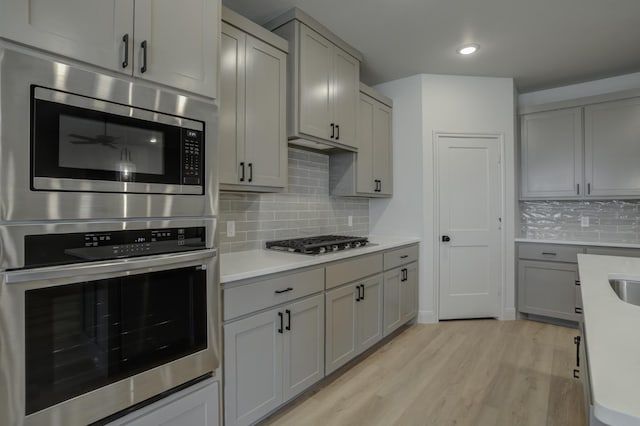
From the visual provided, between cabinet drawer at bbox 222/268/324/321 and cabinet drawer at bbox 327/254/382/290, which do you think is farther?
cabinet drawer at bbox 327/254/382/290

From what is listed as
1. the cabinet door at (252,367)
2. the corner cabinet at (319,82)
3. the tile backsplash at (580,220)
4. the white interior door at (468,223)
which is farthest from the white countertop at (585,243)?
the cabinet door at (252,367)

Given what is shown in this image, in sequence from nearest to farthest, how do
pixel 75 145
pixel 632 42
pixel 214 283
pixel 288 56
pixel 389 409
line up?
pixel 75 145 → pixel 214 283 → pixel 389 409 → pixel 288 56 → pixel 632 42

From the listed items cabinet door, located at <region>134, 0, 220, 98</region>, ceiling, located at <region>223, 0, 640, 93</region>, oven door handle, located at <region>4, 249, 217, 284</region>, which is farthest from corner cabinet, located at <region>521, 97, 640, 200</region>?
oven door handle, located at <region>4, 249, 217, 284</region>

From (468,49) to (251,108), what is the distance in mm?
2141

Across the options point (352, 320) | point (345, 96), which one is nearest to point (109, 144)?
point (352, 320)

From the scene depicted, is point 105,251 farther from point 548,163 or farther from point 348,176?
point 548,163

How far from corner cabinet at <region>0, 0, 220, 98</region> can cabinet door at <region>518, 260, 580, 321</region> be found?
12.3 ft

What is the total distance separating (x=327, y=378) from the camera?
253cm

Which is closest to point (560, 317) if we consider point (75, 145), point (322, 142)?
point (322, 142)

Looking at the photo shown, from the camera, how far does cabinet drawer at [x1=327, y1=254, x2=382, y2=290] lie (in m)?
2.40

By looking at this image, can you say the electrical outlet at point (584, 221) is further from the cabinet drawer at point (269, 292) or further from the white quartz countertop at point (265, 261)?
the cabinet drawer at point (269, 292)

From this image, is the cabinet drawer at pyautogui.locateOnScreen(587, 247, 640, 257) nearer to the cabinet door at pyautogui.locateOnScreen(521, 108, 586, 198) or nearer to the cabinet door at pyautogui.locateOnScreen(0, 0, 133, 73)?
the cabinet door at pyautogui.locateOnScreen(521, 108, 586, 198)

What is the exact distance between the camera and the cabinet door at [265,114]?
2.22 metres

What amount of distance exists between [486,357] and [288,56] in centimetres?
289
